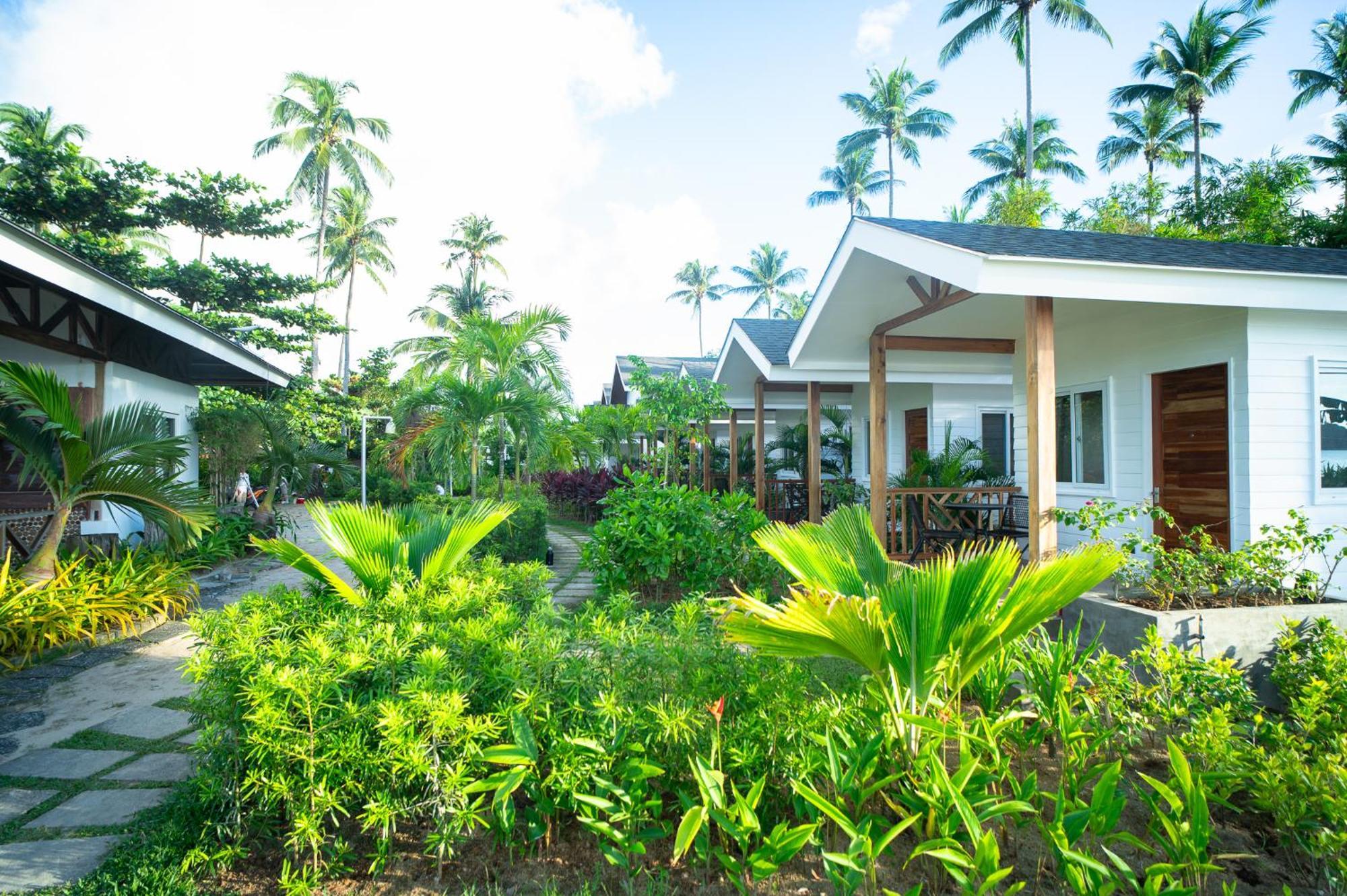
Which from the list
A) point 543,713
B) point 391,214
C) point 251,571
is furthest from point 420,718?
point 391,214

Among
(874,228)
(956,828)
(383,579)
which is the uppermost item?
(874,228)

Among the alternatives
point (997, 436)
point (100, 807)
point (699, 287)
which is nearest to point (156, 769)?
point (100, 807)

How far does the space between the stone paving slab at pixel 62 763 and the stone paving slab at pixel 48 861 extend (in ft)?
2.36

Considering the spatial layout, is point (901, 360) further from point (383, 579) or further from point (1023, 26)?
point (1023, 26)

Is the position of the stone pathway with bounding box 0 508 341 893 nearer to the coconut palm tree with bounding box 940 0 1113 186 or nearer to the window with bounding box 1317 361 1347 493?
the window with bounding box 1317 361 1347 493

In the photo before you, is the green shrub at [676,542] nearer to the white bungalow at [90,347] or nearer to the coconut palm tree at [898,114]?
the white bungalow at [90,347]

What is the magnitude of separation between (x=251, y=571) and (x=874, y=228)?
853cm

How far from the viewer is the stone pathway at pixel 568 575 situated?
7202 mm

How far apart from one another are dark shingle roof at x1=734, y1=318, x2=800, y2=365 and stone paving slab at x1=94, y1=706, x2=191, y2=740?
7203 mm

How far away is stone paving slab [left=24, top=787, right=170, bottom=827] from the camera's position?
9.09ft

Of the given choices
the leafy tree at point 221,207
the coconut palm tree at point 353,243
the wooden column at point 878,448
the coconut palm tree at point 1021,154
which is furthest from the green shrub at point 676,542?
the coconut palm tree at point 1021,154

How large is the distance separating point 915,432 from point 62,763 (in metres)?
11.8

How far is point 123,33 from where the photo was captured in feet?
33.8

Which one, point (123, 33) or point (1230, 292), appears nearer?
point (1230, 292)
